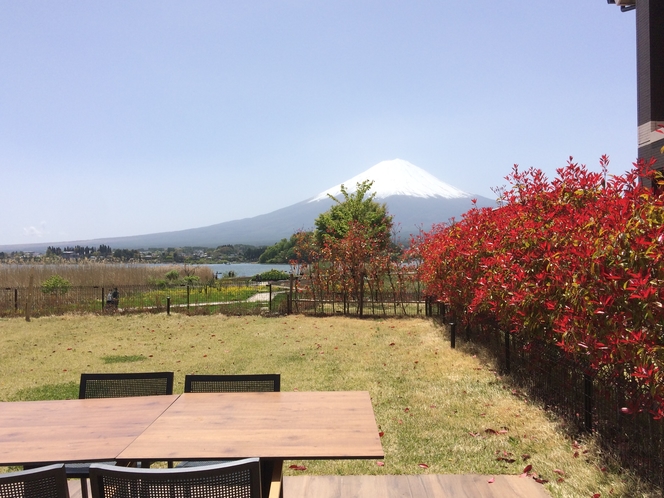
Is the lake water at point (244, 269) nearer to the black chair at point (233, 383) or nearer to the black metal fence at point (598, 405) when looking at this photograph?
the black metal fence at point (598, 405)

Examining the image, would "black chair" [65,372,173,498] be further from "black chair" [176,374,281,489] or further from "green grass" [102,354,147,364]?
"green grass" [102,354,147,364]

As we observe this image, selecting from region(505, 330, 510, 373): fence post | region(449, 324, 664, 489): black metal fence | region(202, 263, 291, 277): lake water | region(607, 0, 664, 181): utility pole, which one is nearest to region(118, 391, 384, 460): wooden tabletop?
region(449, 324, 664, 489): black metal fence

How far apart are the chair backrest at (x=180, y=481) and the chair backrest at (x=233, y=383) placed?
1.31m

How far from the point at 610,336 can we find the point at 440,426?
6.61ft

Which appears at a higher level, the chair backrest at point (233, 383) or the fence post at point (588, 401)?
the chair backrest at point (233, 383)

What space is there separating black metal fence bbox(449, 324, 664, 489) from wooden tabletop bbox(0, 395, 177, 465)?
275 centimetres

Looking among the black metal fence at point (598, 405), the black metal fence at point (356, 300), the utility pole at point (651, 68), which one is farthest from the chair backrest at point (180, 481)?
the black metal fence at point (356, 300)

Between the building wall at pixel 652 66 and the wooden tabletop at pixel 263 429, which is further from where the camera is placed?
the building wall at pixel 652 66

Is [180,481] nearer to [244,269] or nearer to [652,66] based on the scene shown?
[652,66]

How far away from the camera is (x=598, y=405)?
3.88 m

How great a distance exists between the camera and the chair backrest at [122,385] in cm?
315

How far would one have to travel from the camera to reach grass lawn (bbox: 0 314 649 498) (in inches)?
145

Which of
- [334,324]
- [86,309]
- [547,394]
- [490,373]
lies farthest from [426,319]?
[86,309]

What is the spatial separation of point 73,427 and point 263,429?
94 cm
